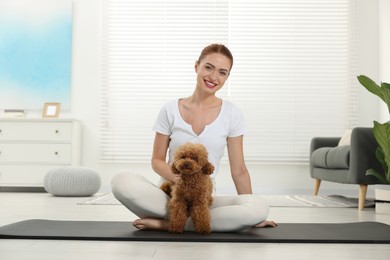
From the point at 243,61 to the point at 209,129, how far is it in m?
4.06

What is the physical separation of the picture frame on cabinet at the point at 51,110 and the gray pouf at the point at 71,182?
0.98 m

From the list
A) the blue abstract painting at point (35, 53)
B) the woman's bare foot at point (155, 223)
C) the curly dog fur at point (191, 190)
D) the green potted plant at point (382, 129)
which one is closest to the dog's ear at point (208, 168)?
the curly dog fur at point (191, 190)

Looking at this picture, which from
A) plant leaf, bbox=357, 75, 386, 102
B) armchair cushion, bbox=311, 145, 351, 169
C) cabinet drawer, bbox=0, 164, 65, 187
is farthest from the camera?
cabinet drawer, bbox=0, 164, 65, 187

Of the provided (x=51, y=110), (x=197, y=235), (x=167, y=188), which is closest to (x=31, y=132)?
(x=51, y=110)

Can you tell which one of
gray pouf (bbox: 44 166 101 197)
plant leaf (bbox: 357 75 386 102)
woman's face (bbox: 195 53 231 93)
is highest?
plant leaf (bbox: 357 75 386 102)

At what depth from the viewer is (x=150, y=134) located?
20.8 feet

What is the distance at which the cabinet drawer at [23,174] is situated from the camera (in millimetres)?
5758

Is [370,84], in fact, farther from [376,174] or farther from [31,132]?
[31,132]

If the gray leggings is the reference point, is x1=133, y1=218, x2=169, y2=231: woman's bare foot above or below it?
below

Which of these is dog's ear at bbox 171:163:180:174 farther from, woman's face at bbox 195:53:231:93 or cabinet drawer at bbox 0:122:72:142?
cabinet drawer at bbox 0:122:72:142

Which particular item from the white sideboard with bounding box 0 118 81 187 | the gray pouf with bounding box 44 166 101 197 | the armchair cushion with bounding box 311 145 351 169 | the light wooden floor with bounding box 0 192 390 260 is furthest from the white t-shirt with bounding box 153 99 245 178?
the white sideboard with bounding box 0 118 81 187

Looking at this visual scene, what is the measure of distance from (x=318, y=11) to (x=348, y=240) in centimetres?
467

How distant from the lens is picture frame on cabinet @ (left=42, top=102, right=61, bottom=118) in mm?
6137

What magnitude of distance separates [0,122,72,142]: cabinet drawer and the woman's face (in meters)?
3.67
